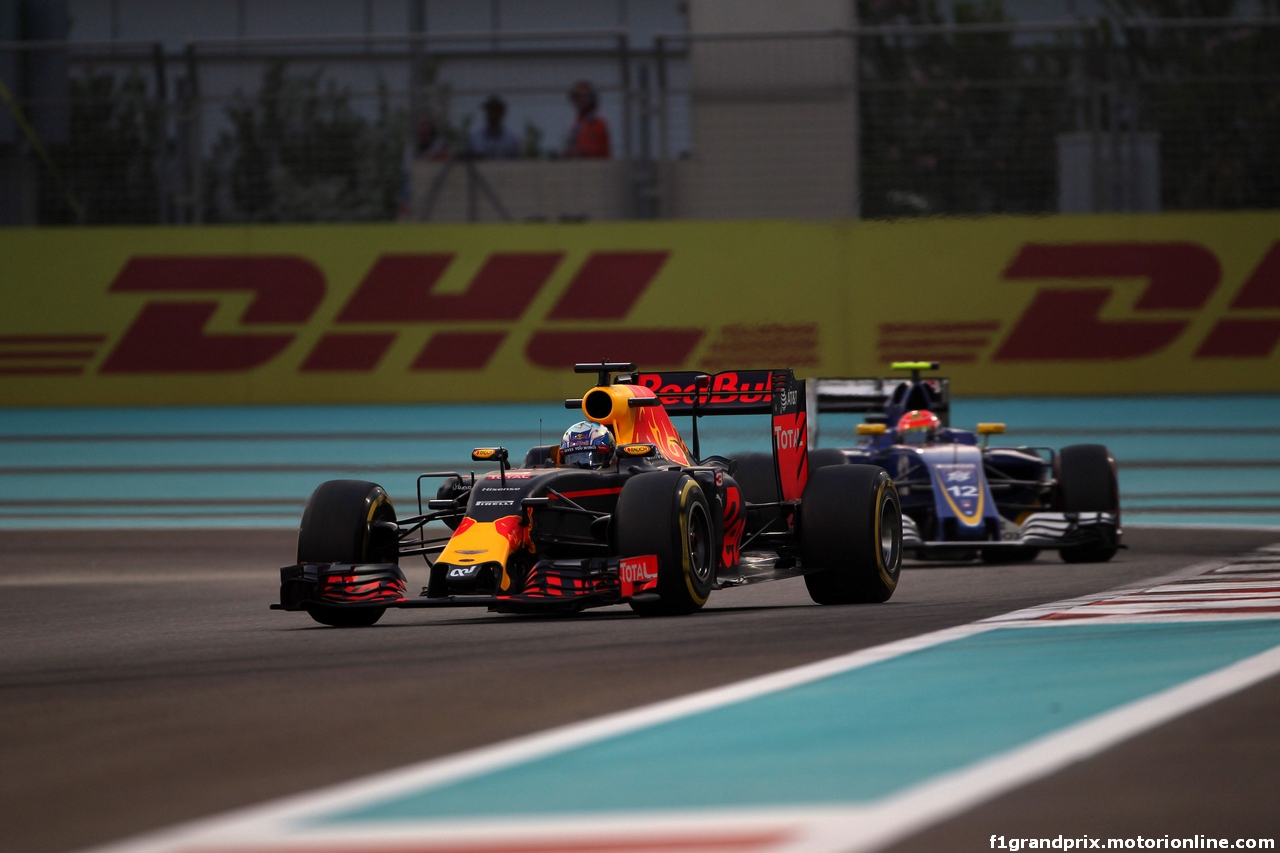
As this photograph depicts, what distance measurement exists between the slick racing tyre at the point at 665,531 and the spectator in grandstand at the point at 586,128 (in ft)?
50.4

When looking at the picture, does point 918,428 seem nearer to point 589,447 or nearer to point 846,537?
point 846,537

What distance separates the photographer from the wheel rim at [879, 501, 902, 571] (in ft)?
36.2

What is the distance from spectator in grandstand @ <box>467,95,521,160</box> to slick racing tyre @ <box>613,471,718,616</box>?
1584 centimetres

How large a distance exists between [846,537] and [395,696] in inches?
170

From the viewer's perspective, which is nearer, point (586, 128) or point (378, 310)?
point (586, 128)

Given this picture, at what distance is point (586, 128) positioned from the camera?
24625 mm

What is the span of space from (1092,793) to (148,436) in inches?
805

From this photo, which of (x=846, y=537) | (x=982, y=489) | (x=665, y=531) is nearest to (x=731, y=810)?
(x=665, y=531)

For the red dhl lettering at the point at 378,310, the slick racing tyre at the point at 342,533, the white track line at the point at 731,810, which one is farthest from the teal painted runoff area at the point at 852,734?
the red dhl lettering at the point at 378,310

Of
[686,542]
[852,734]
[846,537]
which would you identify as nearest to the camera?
[852,734]

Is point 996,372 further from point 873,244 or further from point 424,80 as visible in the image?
point 424,80

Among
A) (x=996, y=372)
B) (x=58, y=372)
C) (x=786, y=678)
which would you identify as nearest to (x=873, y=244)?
(x=996, y=372)

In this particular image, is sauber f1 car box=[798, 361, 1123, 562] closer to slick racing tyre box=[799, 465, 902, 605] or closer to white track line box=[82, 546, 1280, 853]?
slick racing tyre box=[799, 465, 902, 605]

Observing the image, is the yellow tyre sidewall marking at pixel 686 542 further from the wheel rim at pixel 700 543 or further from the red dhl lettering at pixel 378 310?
the red dhl lettering at pixel 378 310
